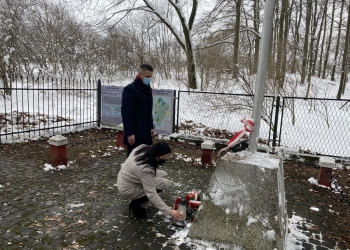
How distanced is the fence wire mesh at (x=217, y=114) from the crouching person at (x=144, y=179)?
5369 mm

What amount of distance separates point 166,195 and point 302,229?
203 centimetres

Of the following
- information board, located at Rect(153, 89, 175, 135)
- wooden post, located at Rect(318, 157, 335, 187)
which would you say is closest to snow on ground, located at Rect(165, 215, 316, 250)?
wooden post, located at Rect(318, 157, 335, 187)

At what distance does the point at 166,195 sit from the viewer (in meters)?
4.68

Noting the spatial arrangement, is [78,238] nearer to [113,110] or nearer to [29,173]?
[29,173]

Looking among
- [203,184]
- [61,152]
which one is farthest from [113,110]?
[203,184]

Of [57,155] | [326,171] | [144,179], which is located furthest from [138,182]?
[326,171]

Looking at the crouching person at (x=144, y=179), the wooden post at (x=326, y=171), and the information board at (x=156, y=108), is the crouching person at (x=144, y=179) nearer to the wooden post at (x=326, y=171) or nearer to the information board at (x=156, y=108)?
the wooden post at (x=326, y=171)

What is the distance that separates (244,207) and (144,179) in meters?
1.16

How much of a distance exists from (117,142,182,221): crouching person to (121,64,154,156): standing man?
32.5 inches

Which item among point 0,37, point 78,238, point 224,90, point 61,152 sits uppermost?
point 0,37

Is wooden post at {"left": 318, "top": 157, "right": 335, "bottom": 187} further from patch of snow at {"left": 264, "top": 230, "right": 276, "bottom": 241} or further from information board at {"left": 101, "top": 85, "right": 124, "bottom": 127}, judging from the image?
information board at {"left": 101, "top": 85, "right": 124, "bottom": 127}

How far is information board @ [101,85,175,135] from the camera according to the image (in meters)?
8.61

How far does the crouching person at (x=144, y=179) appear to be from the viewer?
3305 mm

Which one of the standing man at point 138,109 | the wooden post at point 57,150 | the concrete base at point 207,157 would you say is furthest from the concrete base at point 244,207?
the wooden post at point 57,150
